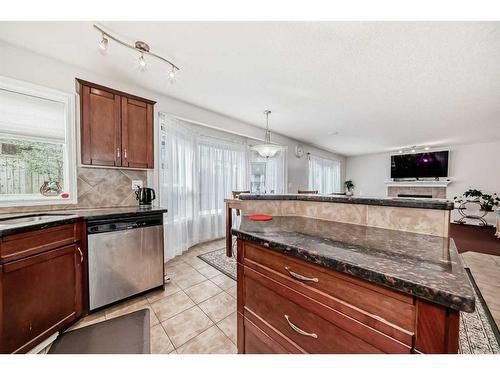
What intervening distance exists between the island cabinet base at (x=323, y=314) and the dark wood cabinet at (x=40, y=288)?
1431 millimetres

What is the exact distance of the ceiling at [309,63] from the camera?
153 cm

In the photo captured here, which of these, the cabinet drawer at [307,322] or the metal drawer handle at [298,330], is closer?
the cabinet drawer at [307,322]

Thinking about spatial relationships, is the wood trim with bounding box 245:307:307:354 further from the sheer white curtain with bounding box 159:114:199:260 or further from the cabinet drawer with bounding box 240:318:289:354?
the sheer white curtain with bounding box 159:114:199:260

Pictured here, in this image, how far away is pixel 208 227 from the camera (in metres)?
3.82

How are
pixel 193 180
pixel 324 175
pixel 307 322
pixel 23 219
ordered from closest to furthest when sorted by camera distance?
pixel 307 322
pixel 23 219
pixel 193 180
pixel 324 175

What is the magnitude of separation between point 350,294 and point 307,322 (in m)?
0.25

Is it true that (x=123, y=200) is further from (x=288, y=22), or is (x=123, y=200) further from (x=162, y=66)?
(x=288, y=22)

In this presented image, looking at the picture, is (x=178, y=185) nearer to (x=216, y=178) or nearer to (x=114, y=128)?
(x=216, y=178)

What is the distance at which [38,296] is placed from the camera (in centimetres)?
132

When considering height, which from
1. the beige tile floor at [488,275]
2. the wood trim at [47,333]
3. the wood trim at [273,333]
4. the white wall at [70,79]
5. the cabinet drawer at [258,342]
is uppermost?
the white wall at [70,79]

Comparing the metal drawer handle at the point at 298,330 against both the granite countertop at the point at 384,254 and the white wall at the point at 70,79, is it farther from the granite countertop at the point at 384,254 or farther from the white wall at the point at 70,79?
the white wall at the point at 70,79

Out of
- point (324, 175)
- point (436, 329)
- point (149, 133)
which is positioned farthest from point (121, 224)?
point (324, 175)

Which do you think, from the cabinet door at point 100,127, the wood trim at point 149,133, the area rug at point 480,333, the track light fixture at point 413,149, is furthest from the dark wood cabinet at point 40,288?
the track light fixture at point 413,149

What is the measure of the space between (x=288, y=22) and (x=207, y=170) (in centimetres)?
270
